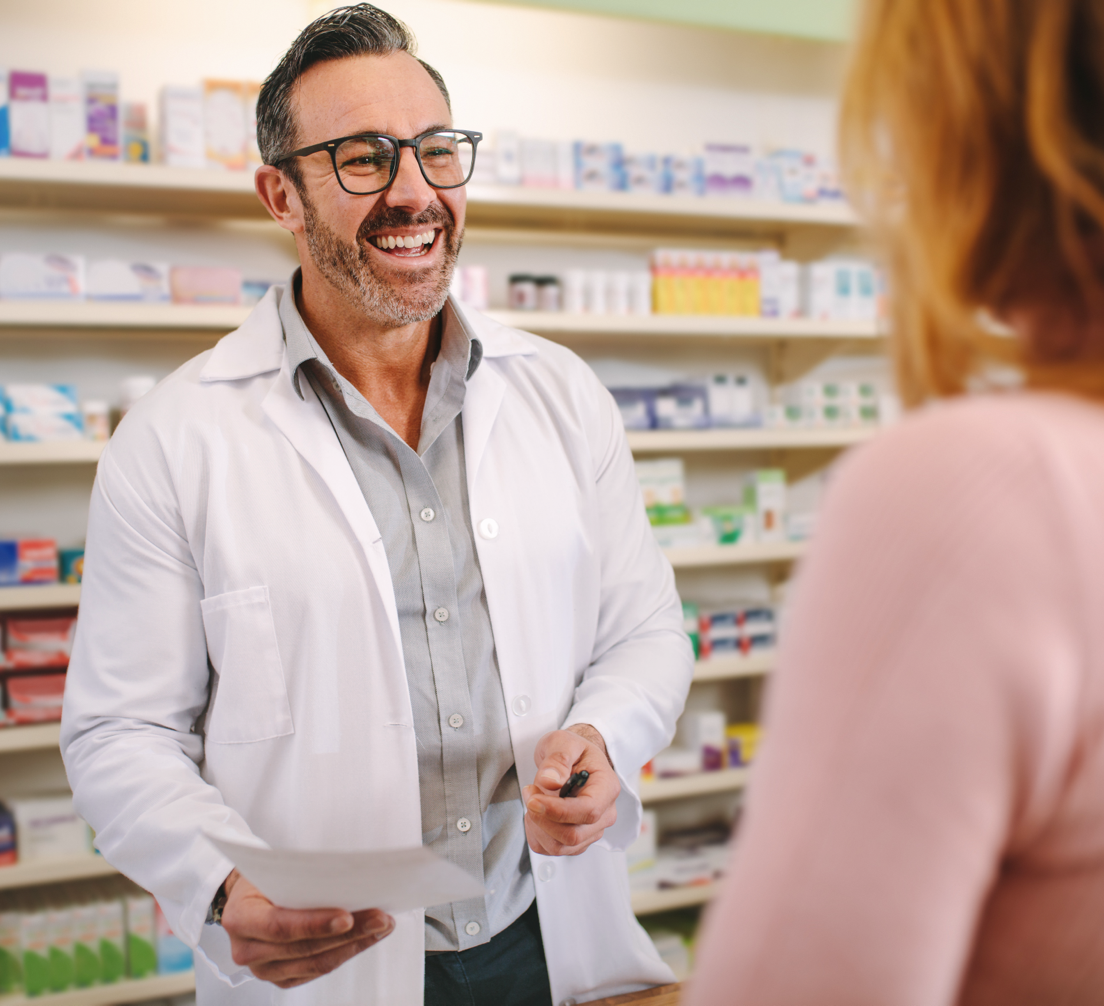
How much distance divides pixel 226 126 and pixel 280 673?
1654 mm

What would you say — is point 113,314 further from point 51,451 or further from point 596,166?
point 596,166

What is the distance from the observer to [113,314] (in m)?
2.27

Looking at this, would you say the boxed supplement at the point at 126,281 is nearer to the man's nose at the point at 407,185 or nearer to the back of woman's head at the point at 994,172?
the man's nose at the point at 407,185

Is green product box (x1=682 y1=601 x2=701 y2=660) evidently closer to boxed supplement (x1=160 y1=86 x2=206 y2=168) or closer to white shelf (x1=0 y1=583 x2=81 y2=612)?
white shelf (x1=0 y1=583 x2=81 y2=612)

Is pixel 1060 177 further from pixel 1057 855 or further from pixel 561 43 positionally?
pixel 561 43

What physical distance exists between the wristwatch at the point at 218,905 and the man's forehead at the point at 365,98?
1.09m

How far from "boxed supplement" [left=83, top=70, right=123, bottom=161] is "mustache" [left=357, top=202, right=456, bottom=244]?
119cm

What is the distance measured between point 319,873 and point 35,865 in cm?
192

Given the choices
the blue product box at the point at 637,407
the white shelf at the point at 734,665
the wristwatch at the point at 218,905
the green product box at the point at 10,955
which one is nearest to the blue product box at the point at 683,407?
the blue product box at the point at 637,407

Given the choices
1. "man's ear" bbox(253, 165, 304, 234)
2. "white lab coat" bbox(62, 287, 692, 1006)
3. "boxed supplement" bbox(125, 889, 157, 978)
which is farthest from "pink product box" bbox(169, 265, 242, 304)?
"boxed supplement" bbox(125, 889, 157, 978)

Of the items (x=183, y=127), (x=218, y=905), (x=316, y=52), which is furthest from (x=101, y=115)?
(x=218, y=905)

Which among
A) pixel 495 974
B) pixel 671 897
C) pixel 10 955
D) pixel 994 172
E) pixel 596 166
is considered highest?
pixel 596 166

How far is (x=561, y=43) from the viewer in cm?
306

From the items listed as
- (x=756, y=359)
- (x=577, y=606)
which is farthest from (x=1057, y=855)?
(x=756, y=359)
